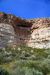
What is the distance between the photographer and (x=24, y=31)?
41656 mm

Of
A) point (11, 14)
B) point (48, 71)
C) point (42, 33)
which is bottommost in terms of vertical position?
point (48, 71)

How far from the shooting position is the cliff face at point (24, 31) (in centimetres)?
3718

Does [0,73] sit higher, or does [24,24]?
[24,24]

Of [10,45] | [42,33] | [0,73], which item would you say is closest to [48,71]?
[0,73]

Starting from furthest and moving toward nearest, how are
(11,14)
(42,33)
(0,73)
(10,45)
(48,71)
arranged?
(11,14) → (42,33) → (10,45) → (48,71) → (0,73)

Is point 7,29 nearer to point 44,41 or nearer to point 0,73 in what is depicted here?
point 44,41

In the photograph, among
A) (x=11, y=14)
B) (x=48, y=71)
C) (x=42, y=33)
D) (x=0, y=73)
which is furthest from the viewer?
(x=11, y=14)

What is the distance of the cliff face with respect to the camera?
122ft

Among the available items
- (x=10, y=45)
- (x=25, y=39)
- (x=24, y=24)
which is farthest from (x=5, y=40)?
(x=24, y=24)

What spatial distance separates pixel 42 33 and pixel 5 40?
5.19 m

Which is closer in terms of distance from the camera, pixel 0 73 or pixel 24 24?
pixel 0 73

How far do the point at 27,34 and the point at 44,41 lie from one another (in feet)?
14.3

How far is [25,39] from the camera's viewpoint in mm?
39719

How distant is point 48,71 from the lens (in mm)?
18875
